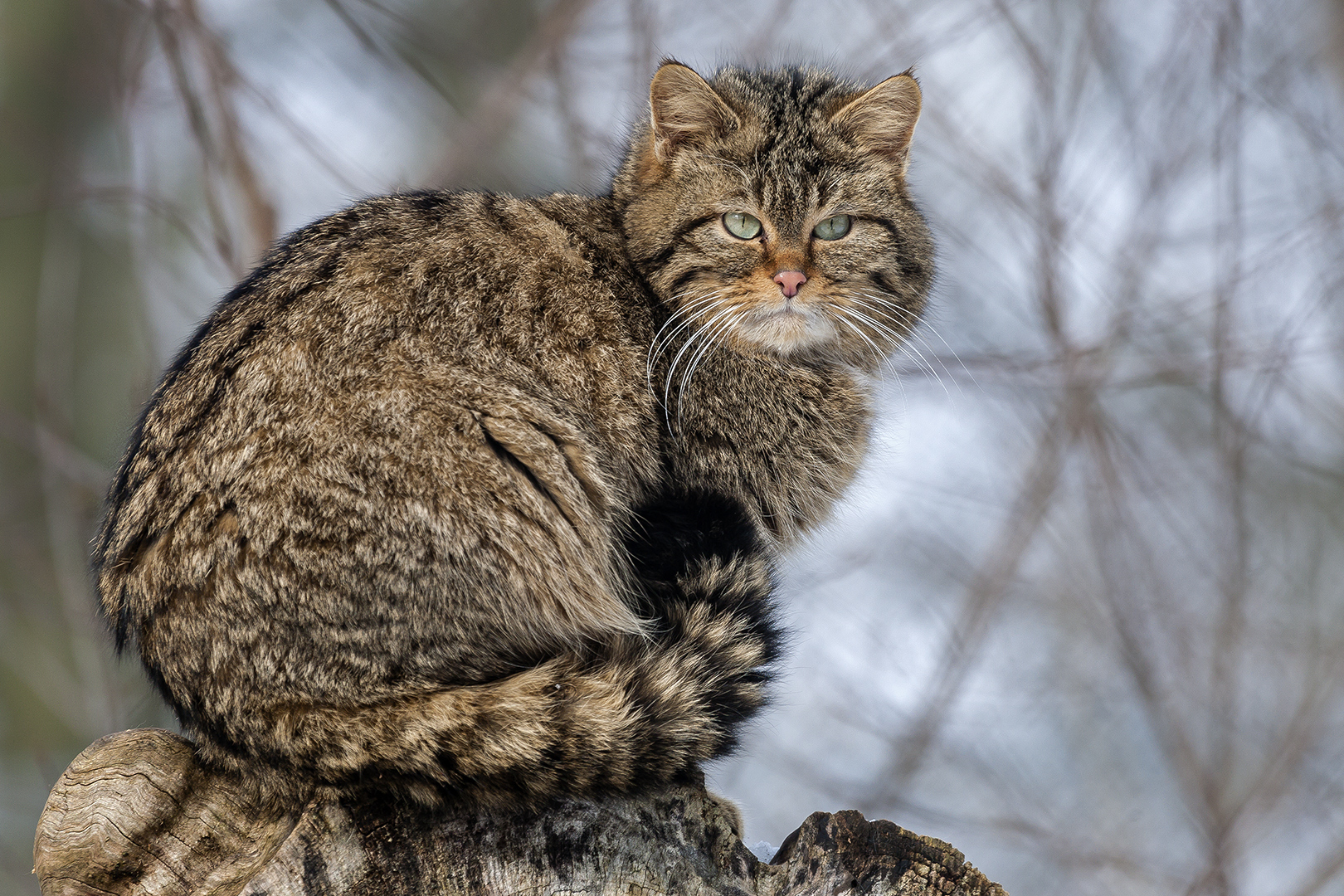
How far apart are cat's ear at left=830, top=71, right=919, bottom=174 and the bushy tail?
1.50m

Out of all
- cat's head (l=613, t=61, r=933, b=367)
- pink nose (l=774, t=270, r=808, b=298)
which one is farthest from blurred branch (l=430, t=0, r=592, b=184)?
pink nose (l=774, t=270, r=808, b=298)

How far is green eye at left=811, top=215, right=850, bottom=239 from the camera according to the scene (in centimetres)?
335

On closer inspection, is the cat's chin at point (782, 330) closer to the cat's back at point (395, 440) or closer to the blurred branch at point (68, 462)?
the cat's back at point (395, 440)

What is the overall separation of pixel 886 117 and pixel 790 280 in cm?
69

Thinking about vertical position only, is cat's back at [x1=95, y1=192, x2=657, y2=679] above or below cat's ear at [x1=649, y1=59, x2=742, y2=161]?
below

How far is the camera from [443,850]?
2.34m

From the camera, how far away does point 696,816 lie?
97.4 inches

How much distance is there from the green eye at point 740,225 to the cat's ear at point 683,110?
0.29 m

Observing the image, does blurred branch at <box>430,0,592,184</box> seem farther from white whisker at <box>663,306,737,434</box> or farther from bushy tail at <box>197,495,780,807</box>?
bushy tail at <box>197,495,780,807</box>

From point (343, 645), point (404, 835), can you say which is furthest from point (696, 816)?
point (343, 645)

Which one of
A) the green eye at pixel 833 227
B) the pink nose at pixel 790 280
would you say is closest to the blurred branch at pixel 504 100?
the green eye at pixel 833 227

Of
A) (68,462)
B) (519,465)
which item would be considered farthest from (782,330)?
(68,462)

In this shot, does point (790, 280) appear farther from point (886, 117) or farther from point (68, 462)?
point (68, 462)

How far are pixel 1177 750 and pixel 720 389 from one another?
3219 mm
